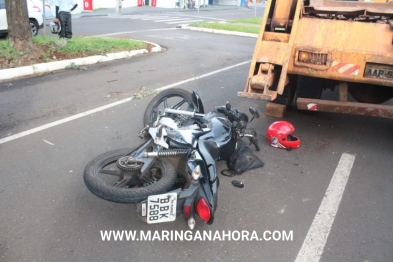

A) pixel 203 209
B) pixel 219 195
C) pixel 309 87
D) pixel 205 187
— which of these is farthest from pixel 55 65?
pixel 203 209

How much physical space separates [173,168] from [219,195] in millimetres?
744

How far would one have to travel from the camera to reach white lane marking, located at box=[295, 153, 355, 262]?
9.57 feet

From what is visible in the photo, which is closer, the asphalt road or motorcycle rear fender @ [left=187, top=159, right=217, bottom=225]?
motorcycle rear fender @ [left=187, top=159, right=217, bottom=225]

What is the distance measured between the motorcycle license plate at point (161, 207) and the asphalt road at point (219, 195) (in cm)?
32

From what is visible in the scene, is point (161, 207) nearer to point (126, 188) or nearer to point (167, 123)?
point (126, 188)

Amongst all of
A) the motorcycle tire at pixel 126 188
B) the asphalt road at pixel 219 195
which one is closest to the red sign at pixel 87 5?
the asphalt road at pixel 219 195

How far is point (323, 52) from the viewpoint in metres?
4.50

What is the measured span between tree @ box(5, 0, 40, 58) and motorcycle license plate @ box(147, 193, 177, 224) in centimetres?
731

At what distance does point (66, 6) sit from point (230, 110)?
374 inches

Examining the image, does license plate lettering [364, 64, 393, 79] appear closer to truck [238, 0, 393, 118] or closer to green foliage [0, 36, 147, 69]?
truck [238, 0, 393, 118]

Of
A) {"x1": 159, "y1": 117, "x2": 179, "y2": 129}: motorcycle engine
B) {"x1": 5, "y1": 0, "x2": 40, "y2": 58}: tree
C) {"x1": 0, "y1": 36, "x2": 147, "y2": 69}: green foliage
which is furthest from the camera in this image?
{"x1": 5, "y1": 0, "x2": 40, "y2": 58}: tree

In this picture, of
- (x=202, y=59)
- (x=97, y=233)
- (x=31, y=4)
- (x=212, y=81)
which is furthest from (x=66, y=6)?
(x=97, y=233)

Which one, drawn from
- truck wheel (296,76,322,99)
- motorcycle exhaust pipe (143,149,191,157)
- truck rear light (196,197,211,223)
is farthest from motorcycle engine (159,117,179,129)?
truck wheel (296,76,322,99)

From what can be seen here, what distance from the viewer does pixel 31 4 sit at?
533 inches
